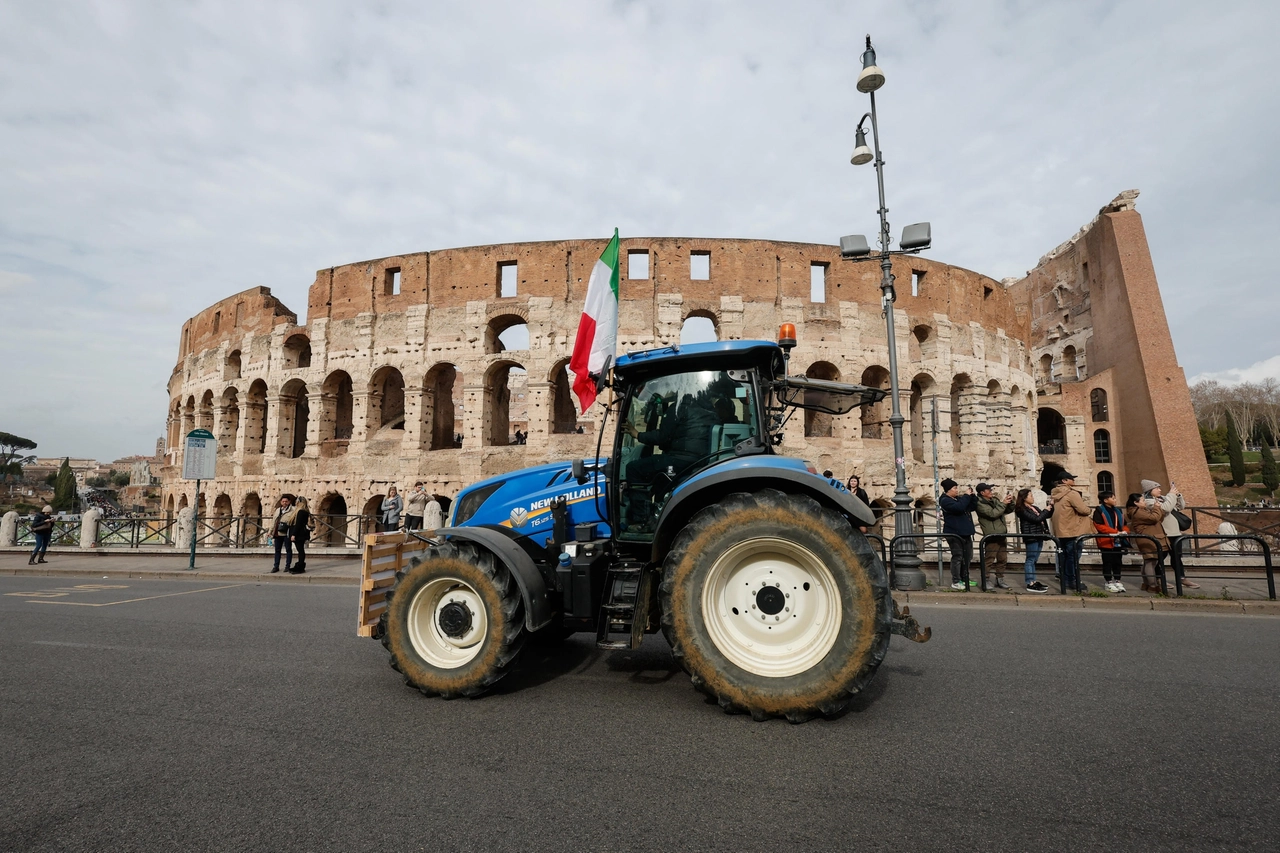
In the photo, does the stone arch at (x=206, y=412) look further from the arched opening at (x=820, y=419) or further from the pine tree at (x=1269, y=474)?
the pine tree at (x=1269, y=474)

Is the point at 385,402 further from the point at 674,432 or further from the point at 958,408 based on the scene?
the point at 958,408

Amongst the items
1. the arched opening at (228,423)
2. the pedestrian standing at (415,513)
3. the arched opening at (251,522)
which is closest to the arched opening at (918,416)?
the pedestrian standing at (415,513)

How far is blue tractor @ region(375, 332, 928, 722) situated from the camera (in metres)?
3.39

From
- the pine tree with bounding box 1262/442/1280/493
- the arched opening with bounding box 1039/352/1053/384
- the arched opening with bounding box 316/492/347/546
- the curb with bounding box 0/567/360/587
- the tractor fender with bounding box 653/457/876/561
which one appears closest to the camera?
the tractor fender with bounding box 653/457/876/561

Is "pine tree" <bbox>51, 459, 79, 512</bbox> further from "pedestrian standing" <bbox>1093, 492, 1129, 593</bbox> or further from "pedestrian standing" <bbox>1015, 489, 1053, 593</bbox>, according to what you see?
"pedestrian standing" <bbox>1093, 492, 1129, 593</bbox>

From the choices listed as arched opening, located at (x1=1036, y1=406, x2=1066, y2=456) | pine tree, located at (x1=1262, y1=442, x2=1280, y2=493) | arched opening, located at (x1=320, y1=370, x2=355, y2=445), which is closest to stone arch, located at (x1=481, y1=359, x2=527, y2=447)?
arched opening, located at (x1=320, y1=370, x2=355, y2=445)

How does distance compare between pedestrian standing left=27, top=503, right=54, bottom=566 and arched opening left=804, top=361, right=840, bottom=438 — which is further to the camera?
arched opening left=804, top=361, right=840, bottom=438

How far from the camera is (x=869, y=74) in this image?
10.1 m

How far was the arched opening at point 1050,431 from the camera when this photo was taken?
31.5 m

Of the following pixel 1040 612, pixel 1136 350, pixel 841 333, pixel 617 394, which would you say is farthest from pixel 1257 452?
pixel 617 394

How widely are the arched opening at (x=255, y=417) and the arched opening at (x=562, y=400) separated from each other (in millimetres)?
11732

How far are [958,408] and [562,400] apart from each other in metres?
15.4

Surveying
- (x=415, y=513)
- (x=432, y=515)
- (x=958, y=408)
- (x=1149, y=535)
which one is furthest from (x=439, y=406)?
(x=1149, y=535)

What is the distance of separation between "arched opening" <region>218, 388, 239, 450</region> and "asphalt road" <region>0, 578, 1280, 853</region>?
2310cm
